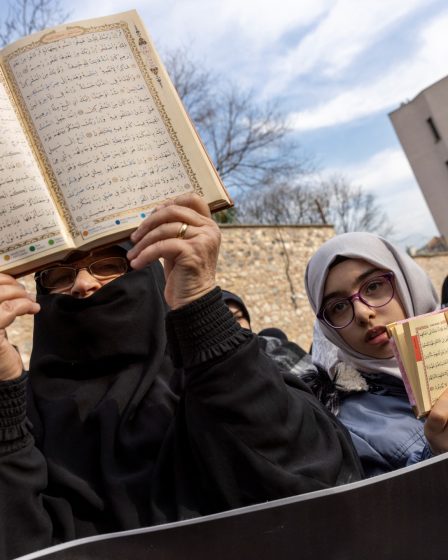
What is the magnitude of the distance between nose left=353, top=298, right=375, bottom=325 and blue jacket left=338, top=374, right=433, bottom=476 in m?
0.20

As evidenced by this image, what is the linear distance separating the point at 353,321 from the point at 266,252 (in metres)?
12.2

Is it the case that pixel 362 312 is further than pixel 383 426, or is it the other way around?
pixel 362 312

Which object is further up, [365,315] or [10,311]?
[10,311]

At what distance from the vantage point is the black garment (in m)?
1.47

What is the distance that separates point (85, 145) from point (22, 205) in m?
0.21

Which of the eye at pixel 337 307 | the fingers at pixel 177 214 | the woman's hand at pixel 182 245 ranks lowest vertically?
the eye at pixel 337 307

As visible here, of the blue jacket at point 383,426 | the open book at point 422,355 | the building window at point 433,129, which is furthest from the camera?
the building window at point 433,129

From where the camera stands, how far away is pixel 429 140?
28328 millimetres

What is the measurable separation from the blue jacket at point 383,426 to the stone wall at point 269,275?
10.9 metres

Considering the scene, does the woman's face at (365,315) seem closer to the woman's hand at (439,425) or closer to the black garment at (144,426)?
the black garment at (144,426)

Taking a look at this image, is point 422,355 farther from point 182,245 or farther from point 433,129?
point 433,129

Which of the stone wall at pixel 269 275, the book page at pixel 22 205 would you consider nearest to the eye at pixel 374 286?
the book page at pixel 22 205

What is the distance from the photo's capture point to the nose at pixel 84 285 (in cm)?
174

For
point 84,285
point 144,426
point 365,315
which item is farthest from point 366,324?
point 84,285
